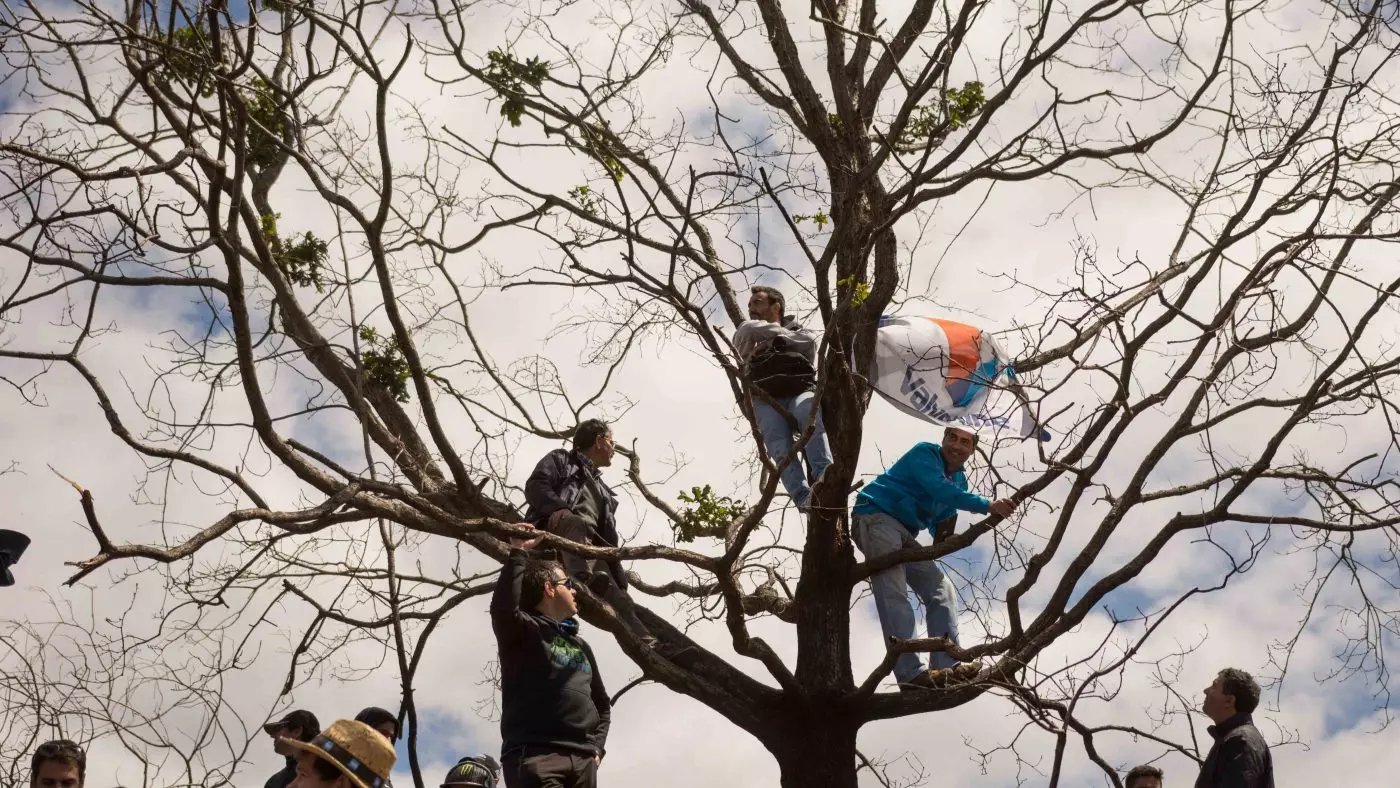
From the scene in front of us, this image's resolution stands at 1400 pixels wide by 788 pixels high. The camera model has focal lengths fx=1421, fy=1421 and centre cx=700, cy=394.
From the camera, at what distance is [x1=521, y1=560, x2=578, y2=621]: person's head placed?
629cm

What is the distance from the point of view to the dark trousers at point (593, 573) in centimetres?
705

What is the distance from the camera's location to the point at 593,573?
7770 mm

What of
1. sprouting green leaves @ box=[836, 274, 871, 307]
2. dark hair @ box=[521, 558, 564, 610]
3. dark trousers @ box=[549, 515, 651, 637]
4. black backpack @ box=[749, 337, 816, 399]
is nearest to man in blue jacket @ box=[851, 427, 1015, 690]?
black backpack @ box=[749, 337, 816, 399]

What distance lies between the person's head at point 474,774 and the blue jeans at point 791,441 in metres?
2.51

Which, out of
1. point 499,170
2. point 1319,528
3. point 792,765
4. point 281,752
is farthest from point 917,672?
point 499,170

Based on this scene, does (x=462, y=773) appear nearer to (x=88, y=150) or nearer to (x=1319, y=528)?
(x=88, y=150)

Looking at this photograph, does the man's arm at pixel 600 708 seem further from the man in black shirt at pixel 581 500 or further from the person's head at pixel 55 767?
the person's head at pixel 55 767

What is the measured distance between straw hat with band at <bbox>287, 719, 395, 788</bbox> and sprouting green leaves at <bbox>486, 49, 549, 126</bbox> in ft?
17.9

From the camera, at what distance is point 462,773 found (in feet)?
20.0

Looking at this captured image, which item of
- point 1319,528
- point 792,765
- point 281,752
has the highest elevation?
point 1319,528

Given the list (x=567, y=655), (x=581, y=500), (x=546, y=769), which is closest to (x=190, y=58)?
(x=581, y=500)

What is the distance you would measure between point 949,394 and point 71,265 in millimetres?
4585

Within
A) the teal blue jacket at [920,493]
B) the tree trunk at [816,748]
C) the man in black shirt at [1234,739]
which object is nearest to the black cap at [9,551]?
the tree trunk at [816,748]

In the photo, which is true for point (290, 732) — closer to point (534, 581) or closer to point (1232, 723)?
point (534, 581)
